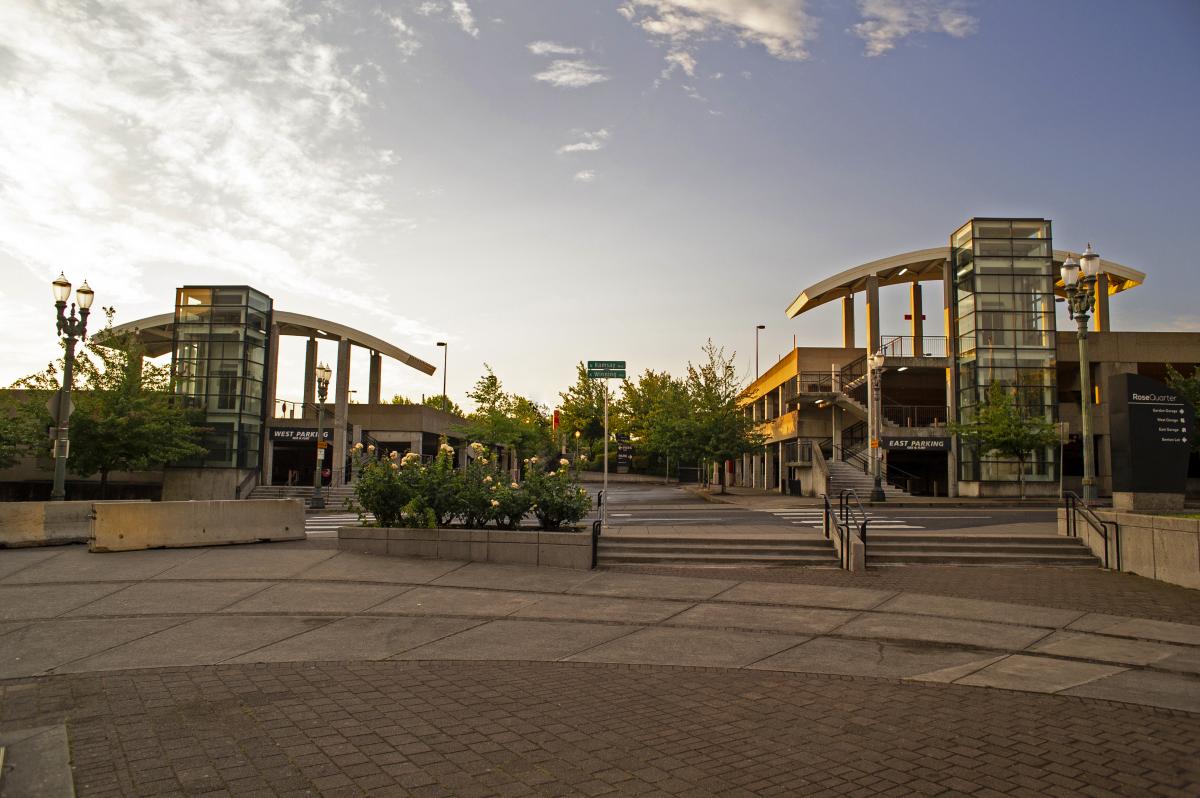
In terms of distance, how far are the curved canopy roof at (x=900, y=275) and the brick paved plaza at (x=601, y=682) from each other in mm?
31383

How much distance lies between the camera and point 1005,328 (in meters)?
38.9

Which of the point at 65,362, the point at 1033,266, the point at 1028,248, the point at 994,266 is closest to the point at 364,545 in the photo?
the point at 65,362

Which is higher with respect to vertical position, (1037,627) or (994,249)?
(994,249)

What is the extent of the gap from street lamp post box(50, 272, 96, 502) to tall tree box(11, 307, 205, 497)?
18.1m

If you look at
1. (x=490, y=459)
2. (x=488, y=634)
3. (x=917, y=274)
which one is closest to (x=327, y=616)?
(x=488, y=634)

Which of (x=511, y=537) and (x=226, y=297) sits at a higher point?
(x=226, y=297)

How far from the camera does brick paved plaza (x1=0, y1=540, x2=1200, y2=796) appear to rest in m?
4.79

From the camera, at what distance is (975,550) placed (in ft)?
48.8

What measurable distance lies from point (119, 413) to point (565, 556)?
2872 centimetres

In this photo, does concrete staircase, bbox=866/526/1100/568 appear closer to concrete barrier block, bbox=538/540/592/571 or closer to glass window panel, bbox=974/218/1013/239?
concrete barrier block, bbox=538/540/592/571

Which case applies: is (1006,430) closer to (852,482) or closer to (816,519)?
(852,482)

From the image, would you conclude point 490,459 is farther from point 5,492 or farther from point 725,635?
point 5,492

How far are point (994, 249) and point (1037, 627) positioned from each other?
3456 cm

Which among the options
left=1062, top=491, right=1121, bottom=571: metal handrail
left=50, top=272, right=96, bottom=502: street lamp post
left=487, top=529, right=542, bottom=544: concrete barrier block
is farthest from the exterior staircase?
left=1062, top=491, right=1121, bottom=571: metal handrail
